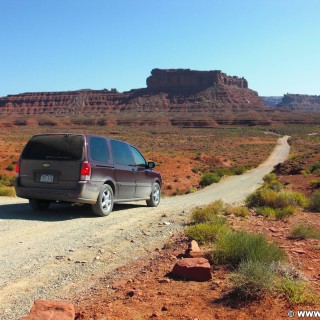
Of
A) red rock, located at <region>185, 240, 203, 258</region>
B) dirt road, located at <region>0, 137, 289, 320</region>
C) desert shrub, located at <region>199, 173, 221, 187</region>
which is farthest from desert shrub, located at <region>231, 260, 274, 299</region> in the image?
desert shrub, located at <region>199, 173, 221, 187</region>

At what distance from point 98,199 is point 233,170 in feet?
107

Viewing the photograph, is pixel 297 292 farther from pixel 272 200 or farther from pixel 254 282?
pixel 272 200

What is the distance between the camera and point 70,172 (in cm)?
863

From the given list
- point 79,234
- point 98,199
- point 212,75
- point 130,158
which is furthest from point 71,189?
point 212,75

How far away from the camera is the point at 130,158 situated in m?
10.7

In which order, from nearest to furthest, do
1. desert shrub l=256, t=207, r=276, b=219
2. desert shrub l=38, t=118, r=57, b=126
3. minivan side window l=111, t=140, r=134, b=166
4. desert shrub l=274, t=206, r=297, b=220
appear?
desert shrub l=274, t=206, r=297, b=220 < desert shrub l=256, t=207, r=276, b=219 < minivan side window l=111, t=140, r=134, b=166 < desert shrub l=38, t=118, r=57, b=126

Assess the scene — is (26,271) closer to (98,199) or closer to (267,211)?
(98,199)

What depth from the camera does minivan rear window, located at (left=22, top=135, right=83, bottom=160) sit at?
8766 millimetres

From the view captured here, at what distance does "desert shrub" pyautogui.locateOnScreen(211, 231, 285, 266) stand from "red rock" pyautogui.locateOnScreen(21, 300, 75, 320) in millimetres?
2221

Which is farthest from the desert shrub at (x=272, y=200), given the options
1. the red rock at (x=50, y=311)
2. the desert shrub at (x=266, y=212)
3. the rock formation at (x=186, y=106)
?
the rock formation at (x=186, y=106)

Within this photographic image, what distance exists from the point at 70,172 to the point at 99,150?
3.22 feet

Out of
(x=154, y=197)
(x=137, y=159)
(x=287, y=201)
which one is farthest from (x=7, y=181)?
(x=287, y=201)

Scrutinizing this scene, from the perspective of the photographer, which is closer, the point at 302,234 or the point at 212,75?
the point at 302,234

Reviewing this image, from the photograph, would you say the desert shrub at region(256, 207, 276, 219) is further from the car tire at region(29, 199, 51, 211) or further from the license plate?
the car tire at region(29, 199, 51, 211)
